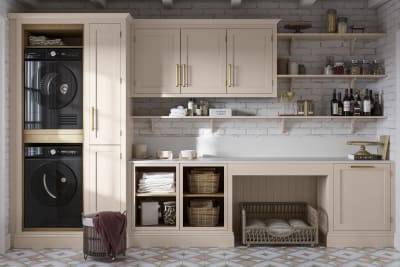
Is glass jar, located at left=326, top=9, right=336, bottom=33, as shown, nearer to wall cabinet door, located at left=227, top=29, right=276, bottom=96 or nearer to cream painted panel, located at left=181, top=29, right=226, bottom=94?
wall cabinet door, located at left=227, top=29, right=276, bottom=96

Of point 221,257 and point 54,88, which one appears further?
point 54,88

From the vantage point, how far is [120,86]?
5371 mm

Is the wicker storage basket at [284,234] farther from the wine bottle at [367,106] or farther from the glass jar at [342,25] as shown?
the glass jar at [342,25]

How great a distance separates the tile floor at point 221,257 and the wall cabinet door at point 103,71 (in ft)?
3.97

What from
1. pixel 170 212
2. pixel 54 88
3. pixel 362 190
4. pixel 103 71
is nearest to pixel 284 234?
pixel 362 190

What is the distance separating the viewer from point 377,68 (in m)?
5.81

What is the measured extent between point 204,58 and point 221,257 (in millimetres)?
2107

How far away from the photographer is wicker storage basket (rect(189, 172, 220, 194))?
18.2ft

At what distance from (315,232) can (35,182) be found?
Answer: 2941 mm

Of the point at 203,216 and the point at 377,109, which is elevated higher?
the point at 377,109

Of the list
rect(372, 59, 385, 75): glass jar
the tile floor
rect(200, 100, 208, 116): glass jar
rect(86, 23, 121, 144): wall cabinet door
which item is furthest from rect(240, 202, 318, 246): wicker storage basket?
rect(86, 23, 121, 144): wall cabinet door

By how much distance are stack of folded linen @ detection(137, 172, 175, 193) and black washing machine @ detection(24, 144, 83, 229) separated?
663 millimetres

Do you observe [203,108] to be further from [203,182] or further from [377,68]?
[377,68]

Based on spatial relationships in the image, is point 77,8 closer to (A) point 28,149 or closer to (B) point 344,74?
(A) point 28,149
